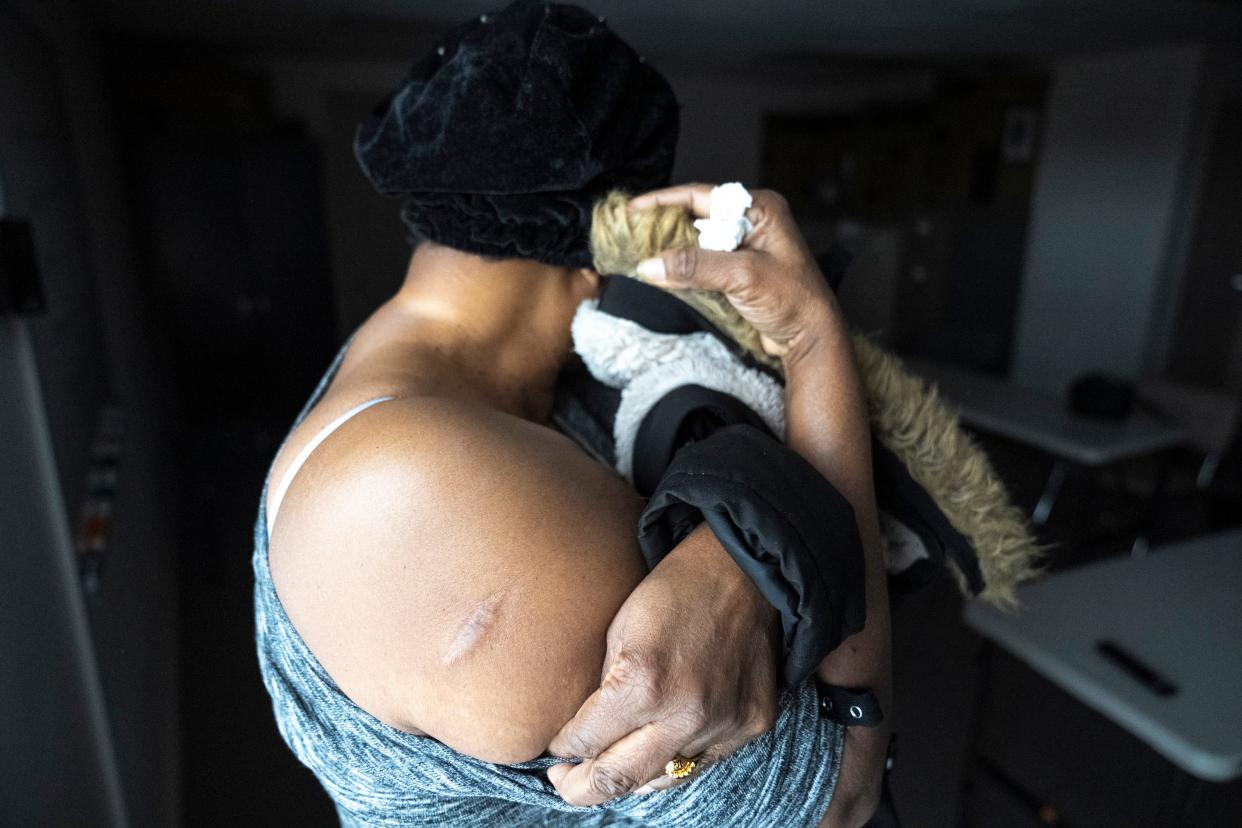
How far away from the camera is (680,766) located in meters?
0.48

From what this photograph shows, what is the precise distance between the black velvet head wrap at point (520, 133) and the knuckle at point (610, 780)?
39 centimetres

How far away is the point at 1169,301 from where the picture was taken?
4203 mm

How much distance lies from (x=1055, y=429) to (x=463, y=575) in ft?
10.2

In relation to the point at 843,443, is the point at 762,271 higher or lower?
higher

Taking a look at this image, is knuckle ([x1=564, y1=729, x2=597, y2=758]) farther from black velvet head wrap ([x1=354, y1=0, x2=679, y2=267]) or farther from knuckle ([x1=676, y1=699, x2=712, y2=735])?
black velvet head wrap ([x1=354, y1=0, x2=679, y2=267])

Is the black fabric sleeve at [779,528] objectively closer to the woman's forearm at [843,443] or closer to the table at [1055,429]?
the woman's forearm at [843,443]

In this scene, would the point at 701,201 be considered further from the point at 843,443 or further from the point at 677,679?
the point at 677,679

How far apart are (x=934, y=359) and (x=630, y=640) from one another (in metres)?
4.03

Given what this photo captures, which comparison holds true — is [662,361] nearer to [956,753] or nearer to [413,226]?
[413,226]

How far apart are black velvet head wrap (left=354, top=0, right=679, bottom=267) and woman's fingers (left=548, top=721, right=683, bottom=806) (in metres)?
0.37

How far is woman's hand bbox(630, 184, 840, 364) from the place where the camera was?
0.51 meters

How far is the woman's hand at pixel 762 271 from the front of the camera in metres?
0.51

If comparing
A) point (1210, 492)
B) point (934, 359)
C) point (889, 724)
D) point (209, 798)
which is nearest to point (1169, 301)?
point (934, 359)

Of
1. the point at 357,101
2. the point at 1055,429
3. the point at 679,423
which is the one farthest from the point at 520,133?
the point at 357,101
